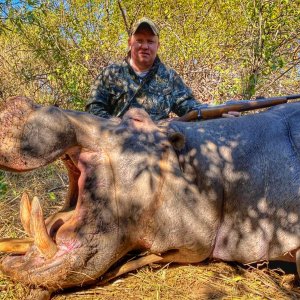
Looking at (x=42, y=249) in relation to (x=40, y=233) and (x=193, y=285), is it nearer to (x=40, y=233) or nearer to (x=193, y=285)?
(x=40, y=233)

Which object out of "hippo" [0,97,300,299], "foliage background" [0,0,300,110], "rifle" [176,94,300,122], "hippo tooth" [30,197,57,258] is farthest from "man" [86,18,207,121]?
"hippo tooth" [30,197,57,258]

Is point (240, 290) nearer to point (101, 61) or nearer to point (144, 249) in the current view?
point (144, 249)

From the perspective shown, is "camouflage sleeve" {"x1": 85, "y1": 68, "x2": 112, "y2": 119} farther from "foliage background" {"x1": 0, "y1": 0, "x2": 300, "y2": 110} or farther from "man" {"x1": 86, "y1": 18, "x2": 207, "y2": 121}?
"foliage background" {"x1": 0, "y1": 0, "x2": 300, "y2": 110}

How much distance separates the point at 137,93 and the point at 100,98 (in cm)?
43

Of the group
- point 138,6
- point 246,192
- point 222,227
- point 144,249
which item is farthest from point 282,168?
point 138,6

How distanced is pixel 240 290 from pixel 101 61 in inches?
238

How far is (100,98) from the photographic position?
4824 mm

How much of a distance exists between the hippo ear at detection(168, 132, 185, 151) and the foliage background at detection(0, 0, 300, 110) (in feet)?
11.0

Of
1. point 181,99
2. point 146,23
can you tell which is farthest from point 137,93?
point 146,23

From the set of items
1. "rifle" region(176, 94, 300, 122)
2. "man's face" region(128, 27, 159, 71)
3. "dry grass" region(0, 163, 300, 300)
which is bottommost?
"dry grass" region(0, 163, 300, 300)

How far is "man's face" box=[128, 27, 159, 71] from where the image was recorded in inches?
192

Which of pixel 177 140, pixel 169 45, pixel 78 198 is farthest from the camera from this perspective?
pixel 169 45

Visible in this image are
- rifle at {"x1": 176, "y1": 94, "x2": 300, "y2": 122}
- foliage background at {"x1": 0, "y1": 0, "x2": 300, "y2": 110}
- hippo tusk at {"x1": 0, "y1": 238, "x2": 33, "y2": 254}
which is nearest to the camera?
hippo tusk at {"x1": 0, "y1": 238, "x2": 33, "y2": 254}

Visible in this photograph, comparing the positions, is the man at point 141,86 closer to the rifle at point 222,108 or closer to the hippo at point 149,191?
the rifle at point 222,108
